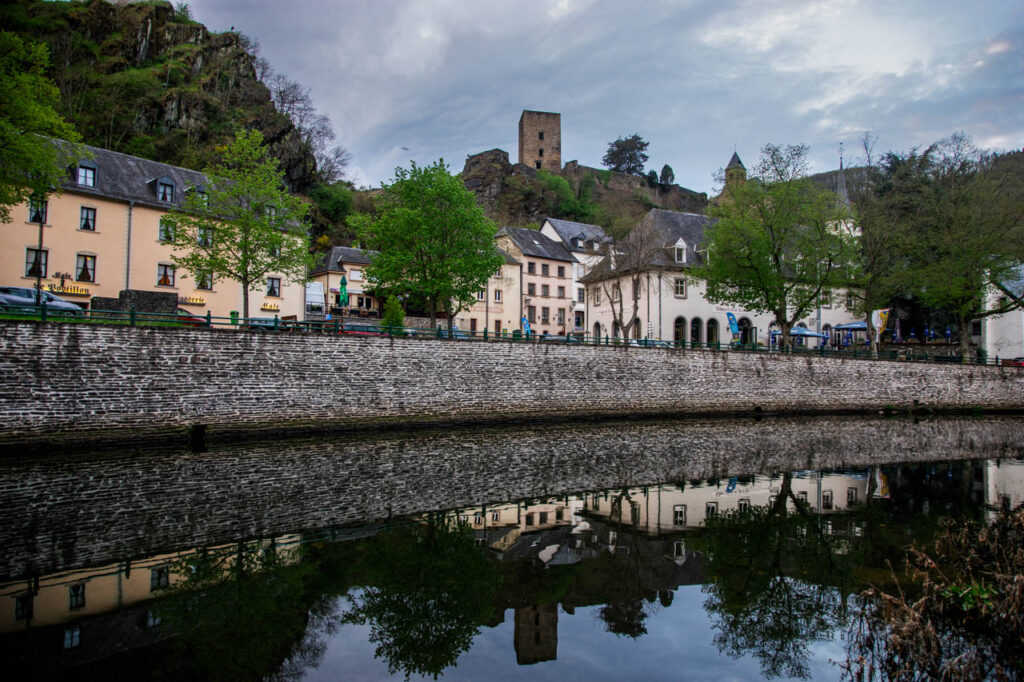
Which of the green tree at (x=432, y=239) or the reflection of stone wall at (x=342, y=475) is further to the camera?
the green tree at (x=432, y=239)

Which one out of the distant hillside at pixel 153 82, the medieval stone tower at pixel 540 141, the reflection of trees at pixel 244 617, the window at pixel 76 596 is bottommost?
the reflection of trees at pixel 244 617

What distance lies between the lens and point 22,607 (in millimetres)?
6508

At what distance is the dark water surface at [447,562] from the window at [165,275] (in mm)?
20011

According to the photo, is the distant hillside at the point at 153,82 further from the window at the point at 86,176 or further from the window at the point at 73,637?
the window at the point at 73,637

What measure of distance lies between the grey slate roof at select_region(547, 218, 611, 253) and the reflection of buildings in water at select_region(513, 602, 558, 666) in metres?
55.5

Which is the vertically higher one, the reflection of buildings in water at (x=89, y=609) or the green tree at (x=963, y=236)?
the green tree at (x=963, y=236)

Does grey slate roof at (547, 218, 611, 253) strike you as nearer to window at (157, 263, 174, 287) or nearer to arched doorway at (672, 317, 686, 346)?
arched doorway at (672, 317, 686, 346)

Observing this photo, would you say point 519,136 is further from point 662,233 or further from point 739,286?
point 739,286

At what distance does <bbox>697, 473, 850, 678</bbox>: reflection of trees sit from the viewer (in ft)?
20.4

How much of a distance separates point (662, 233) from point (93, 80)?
4894 cm

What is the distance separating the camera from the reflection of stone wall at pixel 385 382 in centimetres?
1758

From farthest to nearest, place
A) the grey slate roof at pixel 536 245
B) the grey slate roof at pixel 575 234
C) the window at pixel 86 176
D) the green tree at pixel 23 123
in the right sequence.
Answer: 1. the grey slate roof at pixel 575 234
2. the grey slate roof at pixel 536 245
3. the window at pixel 86 176
4. the green tree at pixel 23 123

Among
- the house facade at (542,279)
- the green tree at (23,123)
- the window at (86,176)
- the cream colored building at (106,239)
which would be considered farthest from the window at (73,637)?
the house facade at (542,279)

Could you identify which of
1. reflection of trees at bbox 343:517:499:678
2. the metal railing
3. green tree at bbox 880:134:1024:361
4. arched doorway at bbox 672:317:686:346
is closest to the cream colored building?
the metal railing
